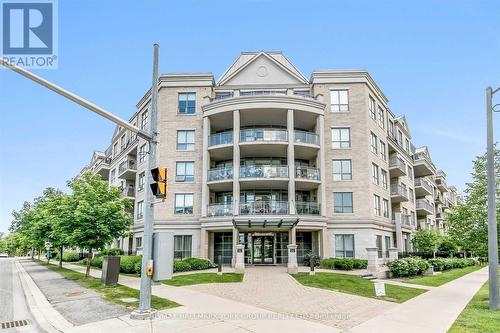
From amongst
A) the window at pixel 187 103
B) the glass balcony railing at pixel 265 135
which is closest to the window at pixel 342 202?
the glass balcony railing at pixel 265 135

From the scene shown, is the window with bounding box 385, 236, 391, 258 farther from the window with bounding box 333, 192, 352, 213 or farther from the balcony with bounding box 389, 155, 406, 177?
the balcony with bounding box 389, 155, 406, 177

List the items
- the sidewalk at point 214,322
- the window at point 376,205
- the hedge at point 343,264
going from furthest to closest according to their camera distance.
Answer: the window at point 376,205, the hedge at point 343,264, the sidewalk at point 214,322

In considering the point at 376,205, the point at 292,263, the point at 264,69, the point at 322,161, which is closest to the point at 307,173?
the point at 322,161

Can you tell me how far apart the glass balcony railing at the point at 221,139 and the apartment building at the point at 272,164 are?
0.12 metres

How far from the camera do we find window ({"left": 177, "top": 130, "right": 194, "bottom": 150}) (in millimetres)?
32375

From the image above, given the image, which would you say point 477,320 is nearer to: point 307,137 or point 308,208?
point 308,208

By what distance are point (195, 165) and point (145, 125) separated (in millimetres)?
9206

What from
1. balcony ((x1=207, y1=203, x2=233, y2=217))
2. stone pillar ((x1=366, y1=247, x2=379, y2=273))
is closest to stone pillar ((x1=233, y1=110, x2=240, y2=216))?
balcony ((x1=207, y1=203, x2=233, y2=217))

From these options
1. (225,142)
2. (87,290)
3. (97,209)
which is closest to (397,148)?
(225,142)

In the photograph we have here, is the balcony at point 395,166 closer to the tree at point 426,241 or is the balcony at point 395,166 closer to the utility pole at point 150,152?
the tree at point 426,241

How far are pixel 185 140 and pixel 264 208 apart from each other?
32.1 ft

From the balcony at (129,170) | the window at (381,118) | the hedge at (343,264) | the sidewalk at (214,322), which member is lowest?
the hedge at (343,264)

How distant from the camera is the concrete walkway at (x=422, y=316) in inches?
354

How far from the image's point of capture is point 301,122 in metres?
33.2
